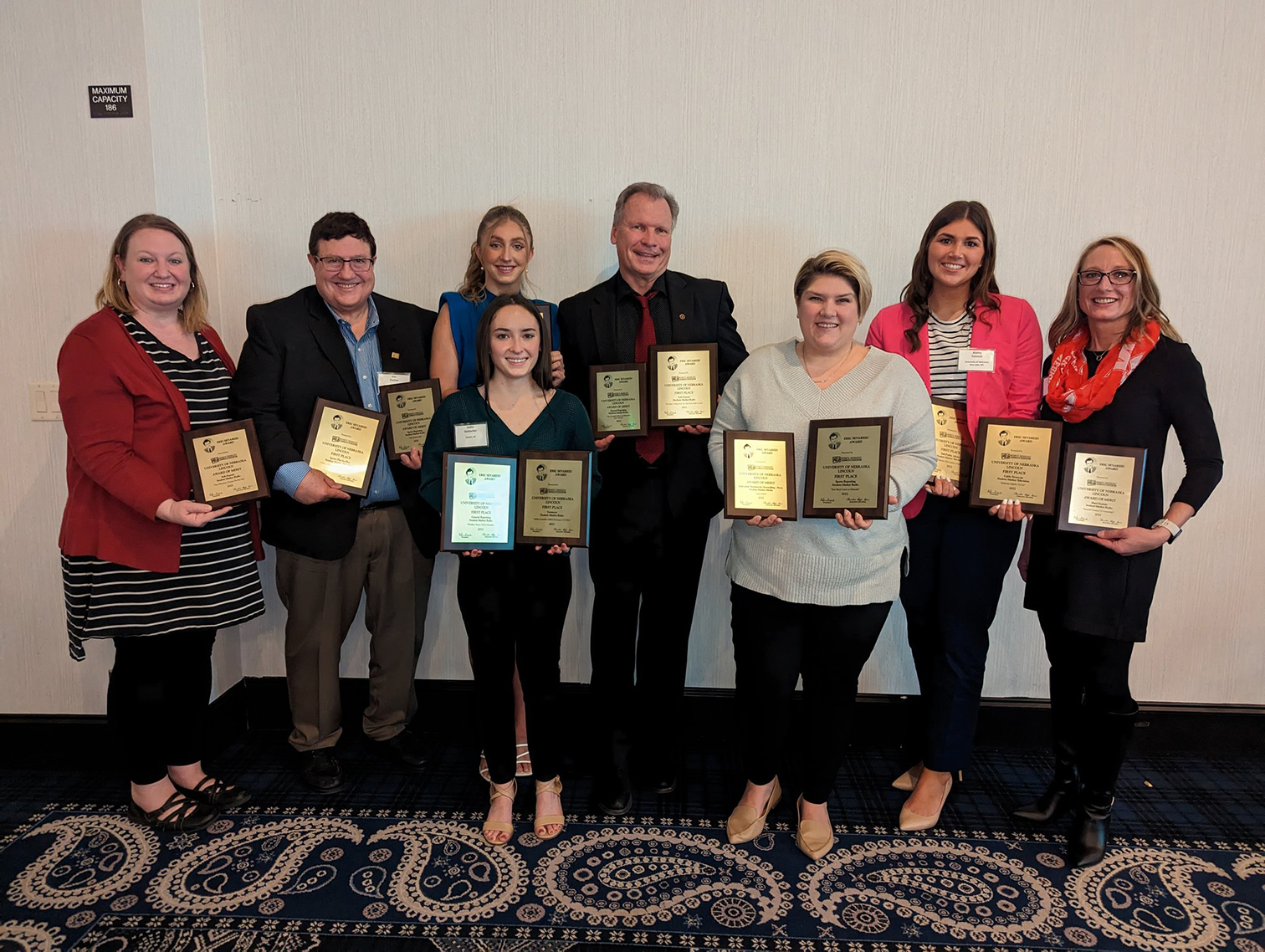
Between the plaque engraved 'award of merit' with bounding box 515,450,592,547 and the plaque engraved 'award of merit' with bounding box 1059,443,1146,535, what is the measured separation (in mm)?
1410

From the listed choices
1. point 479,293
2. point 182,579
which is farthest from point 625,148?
point 182,579

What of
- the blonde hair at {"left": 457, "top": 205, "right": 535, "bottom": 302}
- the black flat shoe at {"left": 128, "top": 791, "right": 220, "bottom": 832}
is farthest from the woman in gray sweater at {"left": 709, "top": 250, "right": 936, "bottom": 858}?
the black flat shoe at {"left": 128, "top": 791, "right": 220, "bottom": 832}

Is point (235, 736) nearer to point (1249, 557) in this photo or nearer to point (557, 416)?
point (557, 416)

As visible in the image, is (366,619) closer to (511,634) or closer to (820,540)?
(511,634)

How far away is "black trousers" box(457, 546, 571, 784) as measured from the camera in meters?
2.24

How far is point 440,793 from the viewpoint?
2645mm

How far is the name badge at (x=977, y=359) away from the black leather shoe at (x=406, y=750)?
2.39 m

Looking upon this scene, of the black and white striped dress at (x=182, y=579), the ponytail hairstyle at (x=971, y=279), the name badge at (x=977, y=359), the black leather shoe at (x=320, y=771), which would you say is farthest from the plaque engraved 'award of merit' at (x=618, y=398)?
the black leather shoe at (x=320, y=771)

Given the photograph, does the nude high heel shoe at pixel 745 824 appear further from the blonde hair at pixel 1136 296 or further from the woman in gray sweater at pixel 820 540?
the blonde hair at pixel 1136 296

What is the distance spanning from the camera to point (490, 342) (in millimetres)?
2176

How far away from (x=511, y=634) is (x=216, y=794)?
1250 millimetres

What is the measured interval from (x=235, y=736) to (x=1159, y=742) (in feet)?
12.7

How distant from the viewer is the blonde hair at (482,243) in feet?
8.23

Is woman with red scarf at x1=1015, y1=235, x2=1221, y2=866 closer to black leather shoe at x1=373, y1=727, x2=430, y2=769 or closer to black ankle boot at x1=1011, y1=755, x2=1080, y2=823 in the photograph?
black ankle boot at x1=1011, y1=755, x2=1080, y2=823
